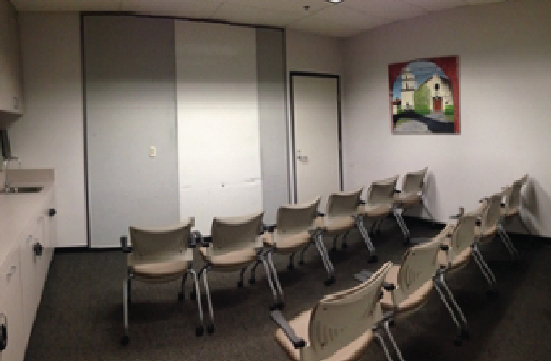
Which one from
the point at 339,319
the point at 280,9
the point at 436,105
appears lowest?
the point at 339,319

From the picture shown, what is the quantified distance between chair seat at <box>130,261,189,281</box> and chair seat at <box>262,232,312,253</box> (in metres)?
0.82

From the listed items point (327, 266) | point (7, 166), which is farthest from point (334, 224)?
point (7, 166)

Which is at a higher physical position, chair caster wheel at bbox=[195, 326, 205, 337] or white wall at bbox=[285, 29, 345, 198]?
white wall at bbox=[285, 29, 345, 198]

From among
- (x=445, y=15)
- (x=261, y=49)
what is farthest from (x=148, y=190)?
(x=445, y=15)

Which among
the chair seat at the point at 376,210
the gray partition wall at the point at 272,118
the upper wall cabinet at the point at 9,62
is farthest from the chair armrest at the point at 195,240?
the gray partition wall at the point at 272,118

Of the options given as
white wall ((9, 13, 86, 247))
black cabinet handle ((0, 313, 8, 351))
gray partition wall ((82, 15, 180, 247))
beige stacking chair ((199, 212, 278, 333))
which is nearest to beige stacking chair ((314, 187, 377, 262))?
beige stacking chair ((199, 212, 278, 333))

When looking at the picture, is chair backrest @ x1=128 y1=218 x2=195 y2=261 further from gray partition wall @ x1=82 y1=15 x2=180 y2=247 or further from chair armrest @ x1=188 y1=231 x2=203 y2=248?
gray partition wall @ x1=82 y1=15 x2=180 y2=247

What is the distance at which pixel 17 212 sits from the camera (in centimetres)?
332

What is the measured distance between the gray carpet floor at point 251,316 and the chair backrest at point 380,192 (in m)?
0.67

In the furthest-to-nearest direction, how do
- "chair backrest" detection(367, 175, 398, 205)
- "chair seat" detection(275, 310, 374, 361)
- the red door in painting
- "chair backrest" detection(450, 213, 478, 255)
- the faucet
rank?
1. the red door in painting
2. "chair backrest" detection(367, 175, 398, 205)
3. the faucet
4. "chair backrest" detection(450, 213, 478, 255)
5. "chair seat" detection(275, 310, 374, 361)

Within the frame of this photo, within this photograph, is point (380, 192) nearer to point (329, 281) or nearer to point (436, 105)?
point (329, 281)

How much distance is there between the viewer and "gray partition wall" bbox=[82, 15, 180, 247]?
17.4 ft

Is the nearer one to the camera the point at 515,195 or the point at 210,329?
the point at 210,329

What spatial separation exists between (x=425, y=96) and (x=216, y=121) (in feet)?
9.67
